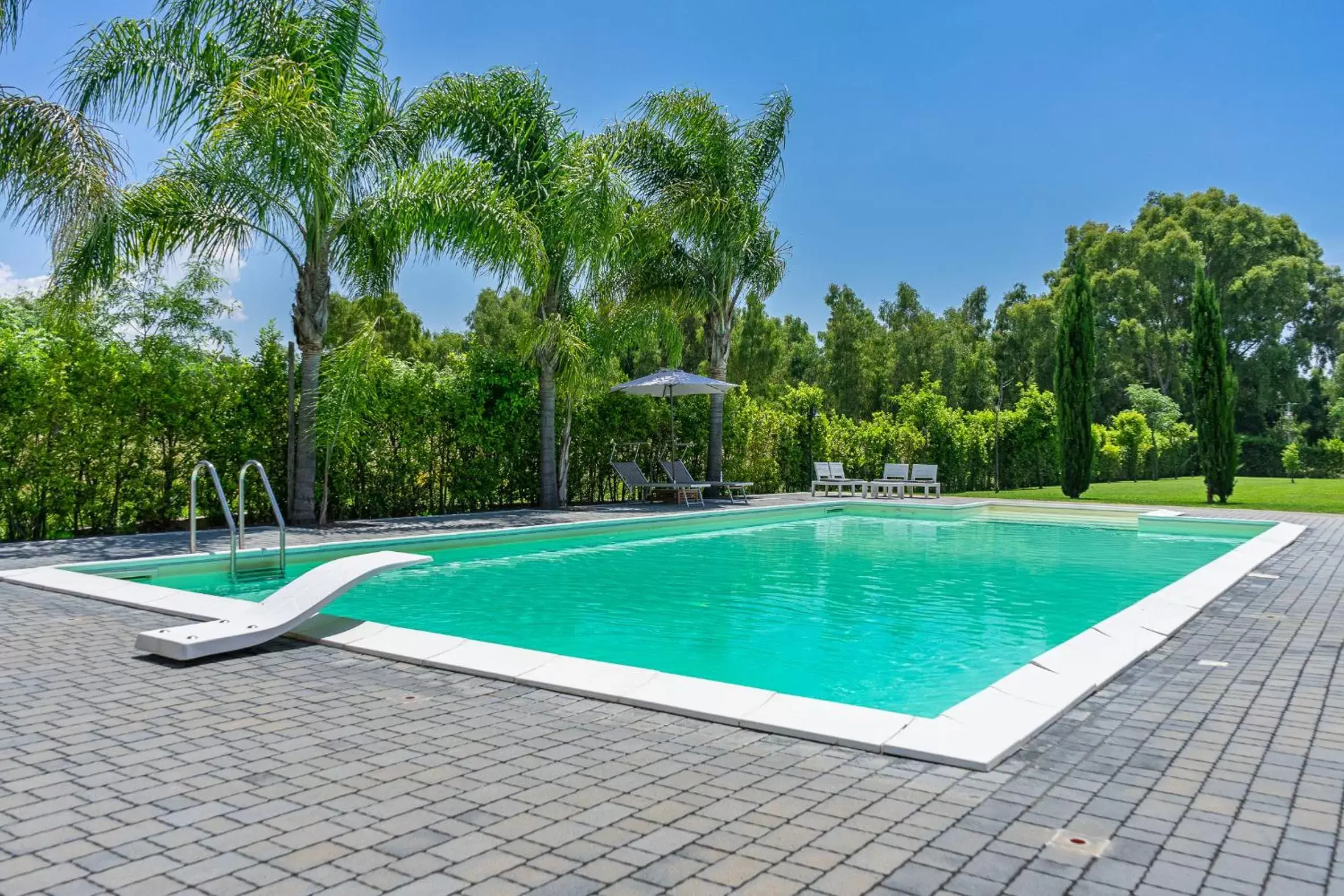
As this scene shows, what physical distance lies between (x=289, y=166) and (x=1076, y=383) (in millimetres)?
18817

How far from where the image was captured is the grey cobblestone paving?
2.52 meters

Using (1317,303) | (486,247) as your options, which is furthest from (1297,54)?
(1317,303)

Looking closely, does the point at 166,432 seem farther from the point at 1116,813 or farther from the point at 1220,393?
the point at 1220,393

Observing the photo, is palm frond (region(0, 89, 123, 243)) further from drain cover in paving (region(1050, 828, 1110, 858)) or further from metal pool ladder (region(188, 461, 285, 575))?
drain cover in paving (region(1050, 828, 1110, 858))

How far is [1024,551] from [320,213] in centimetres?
1081

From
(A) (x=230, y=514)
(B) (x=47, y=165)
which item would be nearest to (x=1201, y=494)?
(A) (x=230, y=514)

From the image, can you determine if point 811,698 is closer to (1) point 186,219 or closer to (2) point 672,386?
(1) point 186,219

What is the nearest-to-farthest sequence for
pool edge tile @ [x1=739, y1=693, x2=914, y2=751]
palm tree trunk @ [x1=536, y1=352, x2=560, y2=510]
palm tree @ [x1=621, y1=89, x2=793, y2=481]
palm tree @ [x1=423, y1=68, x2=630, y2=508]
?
pool edge tile @ [x1=739, y1=693, x2=914, y2=751]
palm tree @ [x1=423, y1=68, x2=630, y2=508]
palm tree trunk @ [x1=536, y1=352, x2=560, y2=510]
palm tree @ [x1=621, y1=89, x2=793, y2=481]

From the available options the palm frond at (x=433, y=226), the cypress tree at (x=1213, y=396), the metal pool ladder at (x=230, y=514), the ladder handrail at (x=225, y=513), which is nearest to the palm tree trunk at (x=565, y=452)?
the palm frond at (x=433, y=226)

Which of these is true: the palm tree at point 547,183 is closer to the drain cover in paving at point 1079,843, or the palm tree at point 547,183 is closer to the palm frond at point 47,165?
the palm frond at point 47,165

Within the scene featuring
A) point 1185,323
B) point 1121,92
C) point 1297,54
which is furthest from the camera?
point 1185,323

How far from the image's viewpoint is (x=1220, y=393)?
66.1ft

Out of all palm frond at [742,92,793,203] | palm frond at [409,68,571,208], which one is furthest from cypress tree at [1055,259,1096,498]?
palm frond at [409,68,571,208]

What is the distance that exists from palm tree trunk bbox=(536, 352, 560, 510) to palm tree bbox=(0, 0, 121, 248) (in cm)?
708
